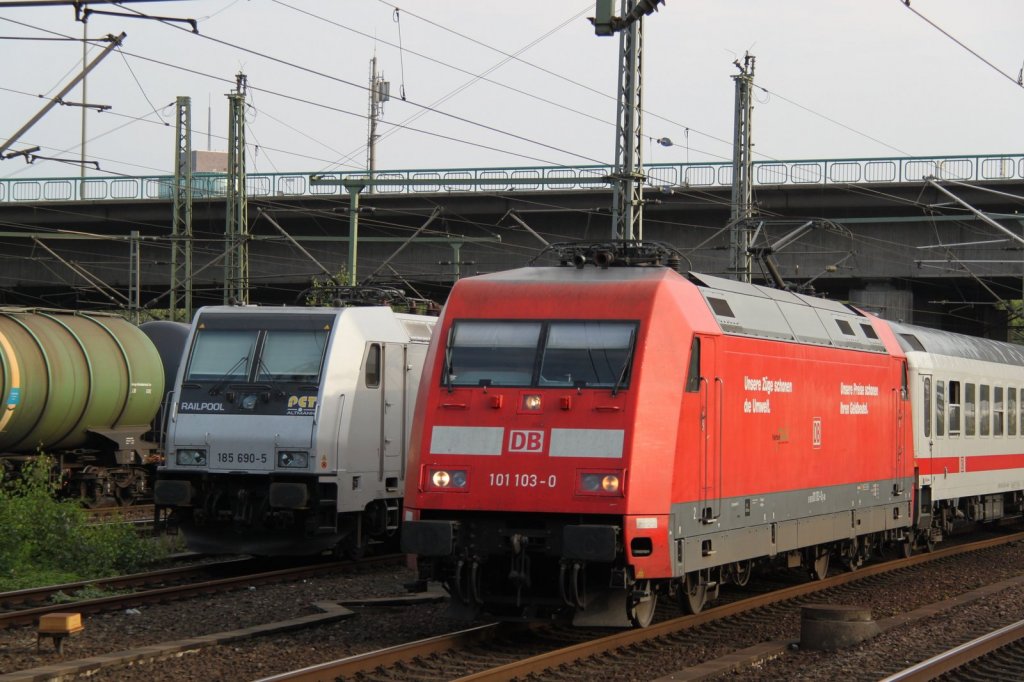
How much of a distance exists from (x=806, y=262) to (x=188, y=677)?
3229cm

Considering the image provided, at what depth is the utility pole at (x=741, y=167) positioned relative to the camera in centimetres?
2755

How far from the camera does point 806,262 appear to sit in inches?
1586

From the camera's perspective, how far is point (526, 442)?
11562 mm

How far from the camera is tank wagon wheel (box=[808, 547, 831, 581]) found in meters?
16.3

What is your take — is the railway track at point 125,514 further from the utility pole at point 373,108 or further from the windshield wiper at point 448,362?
the utility pole at point 373,108

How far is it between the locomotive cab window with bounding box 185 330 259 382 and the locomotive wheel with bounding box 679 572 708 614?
6441 mm

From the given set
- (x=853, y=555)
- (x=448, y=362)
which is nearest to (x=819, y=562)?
(x=853, y=555)

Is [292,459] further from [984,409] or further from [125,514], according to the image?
[984,409]

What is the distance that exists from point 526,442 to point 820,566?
6419 mm

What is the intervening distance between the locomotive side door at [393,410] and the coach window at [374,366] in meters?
0.12

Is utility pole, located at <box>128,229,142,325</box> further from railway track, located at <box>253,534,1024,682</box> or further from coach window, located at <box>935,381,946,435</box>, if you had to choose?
railway track, located at <box>253,534,1024,682</box>

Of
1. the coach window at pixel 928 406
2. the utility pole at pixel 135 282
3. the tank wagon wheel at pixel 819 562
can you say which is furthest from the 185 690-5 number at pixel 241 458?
the utility pole at pixel 135 282

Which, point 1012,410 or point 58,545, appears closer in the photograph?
point 58,545

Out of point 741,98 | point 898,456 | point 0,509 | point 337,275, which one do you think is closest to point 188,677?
point 0,509
